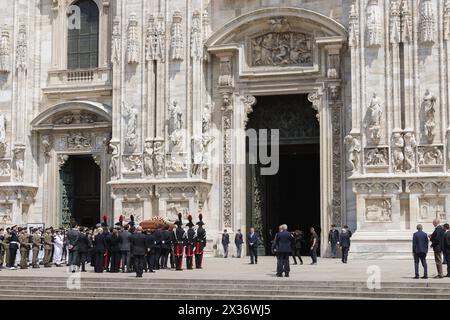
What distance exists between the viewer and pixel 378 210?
31.1 meters

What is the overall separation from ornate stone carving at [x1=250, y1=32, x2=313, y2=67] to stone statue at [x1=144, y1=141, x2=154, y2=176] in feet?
18.0

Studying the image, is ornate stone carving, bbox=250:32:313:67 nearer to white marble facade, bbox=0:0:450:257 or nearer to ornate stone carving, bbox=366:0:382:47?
white marble facade, bbox=0:0:450:257

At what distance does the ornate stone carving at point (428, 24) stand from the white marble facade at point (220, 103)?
0.04 m

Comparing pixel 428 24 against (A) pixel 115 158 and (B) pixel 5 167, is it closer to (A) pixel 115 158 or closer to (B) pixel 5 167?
(A) pixel 115 158

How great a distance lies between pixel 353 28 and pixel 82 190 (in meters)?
14.1

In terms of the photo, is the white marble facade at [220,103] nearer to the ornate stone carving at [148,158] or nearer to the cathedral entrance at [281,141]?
the ornate stone carving at [148,158]

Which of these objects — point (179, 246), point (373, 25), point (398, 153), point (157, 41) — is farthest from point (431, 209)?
point (157, 41)

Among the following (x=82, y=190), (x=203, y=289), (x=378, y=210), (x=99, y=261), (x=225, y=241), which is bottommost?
(x=203, y=289)

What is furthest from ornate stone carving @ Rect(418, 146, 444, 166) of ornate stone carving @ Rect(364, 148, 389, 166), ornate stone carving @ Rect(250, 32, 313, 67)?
ornate stone carving @ Rect(250, 32, 313, 67)

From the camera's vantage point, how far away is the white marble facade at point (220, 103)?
3111 cm

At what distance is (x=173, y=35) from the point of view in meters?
34.3

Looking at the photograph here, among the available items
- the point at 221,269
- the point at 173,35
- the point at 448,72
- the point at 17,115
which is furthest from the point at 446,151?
the point at 17,115

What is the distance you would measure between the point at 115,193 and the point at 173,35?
6.89 m
